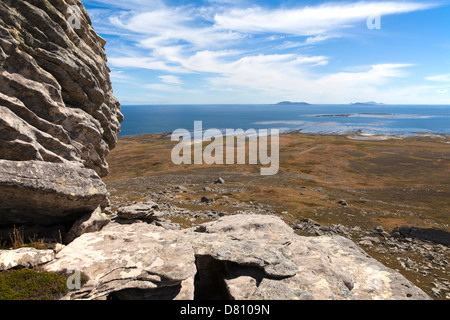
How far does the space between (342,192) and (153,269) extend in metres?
49.4

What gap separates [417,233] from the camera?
29.1 meters

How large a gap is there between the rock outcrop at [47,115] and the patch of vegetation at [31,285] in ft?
13.6

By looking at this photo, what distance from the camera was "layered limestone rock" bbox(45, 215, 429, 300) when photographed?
10.8 m

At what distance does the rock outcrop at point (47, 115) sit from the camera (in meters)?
13.0

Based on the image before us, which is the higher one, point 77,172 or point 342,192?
point 77,172

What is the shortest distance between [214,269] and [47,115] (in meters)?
14.9

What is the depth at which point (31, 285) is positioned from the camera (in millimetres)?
9375

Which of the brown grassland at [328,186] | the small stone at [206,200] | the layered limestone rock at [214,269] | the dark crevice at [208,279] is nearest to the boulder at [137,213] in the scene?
the layered limestone rock at [214,269]

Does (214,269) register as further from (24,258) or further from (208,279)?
(24,258)

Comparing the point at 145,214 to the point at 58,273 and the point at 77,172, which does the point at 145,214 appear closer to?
the point at 77,172

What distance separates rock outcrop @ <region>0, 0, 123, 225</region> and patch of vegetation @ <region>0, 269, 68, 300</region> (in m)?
4.14
